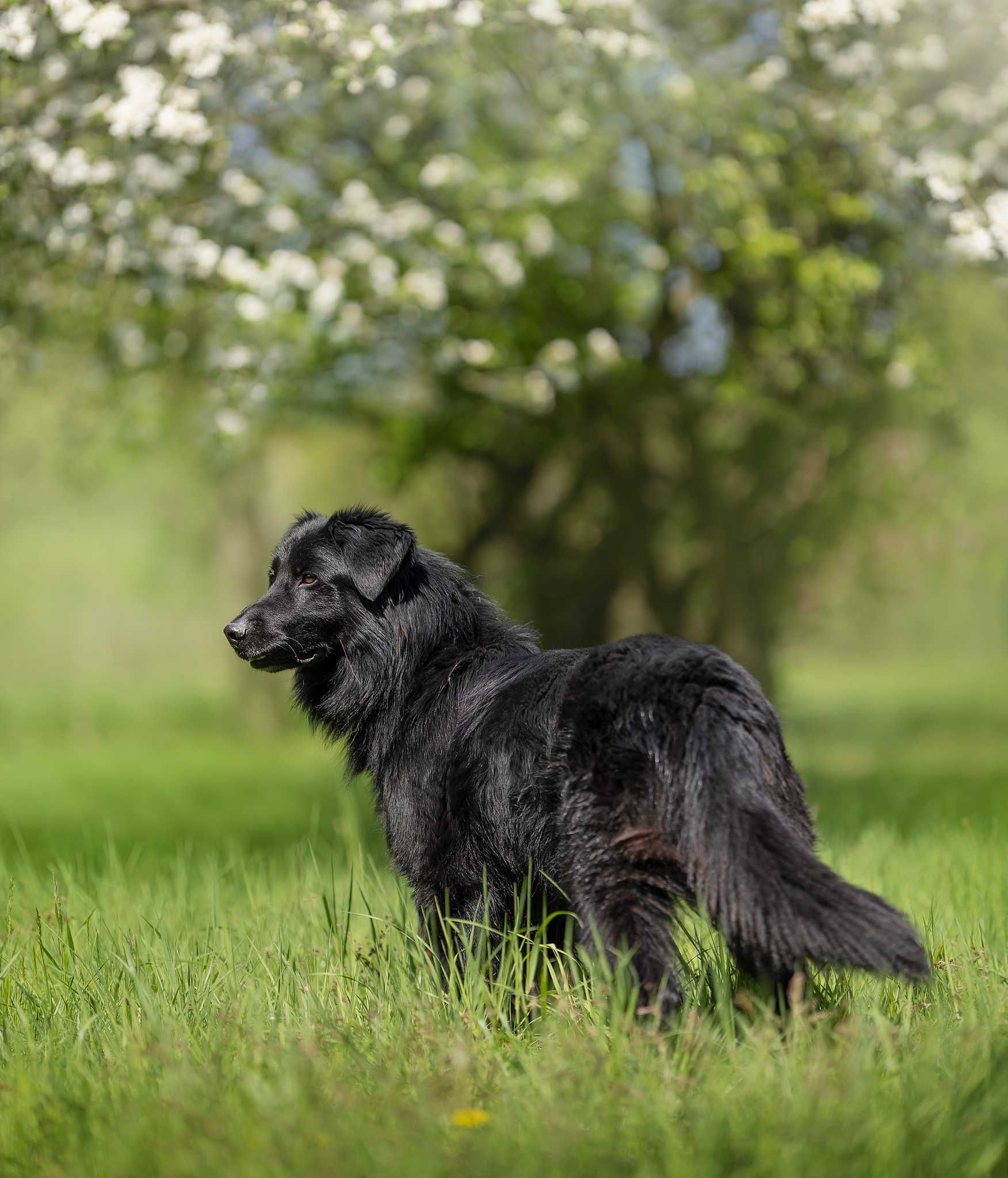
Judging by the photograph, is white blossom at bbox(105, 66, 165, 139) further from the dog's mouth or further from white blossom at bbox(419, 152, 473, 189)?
the dog's mouth

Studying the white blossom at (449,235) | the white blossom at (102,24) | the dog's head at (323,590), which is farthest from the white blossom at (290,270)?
the dog's head at (323,590)

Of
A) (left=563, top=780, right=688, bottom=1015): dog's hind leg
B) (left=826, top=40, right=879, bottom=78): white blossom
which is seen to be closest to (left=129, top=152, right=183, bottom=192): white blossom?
(left=826, top=40, right=879, bottom=78): white blossom

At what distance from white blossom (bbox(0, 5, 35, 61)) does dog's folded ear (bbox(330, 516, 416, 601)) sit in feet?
10.7

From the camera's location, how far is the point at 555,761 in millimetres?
3588

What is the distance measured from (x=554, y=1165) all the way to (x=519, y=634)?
2.26 metres

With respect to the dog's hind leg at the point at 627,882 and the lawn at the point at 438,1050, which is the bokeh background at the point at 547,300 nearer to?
the lawn at the point at 438,1050

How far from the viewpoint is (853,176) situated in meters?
9.64

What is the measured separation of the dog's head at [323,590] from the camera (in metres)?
4.40

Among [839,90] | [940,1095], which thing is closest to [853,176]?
[839,90]

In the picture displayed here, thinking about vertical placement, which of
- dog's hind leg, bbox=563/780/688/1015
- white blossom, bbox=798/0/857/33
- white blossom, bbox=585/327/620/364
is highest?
white blossom, bbox=798/0/857/33

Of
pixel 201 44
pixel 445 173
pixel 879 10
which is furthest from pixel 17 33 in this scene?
pixel 879 10

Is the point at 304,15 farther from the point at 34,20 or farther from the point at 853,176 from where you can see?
the point at 853,176

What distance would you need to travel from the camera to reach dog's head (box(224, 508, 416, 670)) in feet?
14.4

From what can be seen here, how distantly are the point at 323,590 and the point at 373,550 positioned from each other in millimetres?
260
